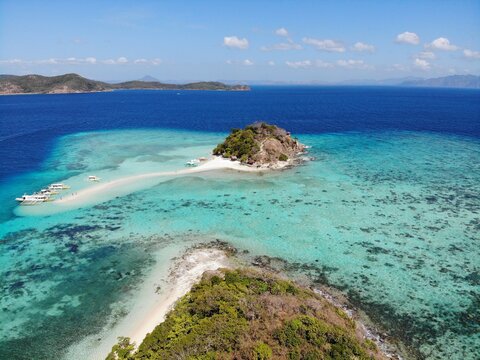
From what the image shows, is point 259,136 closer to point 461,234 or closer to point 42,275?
point 461,234

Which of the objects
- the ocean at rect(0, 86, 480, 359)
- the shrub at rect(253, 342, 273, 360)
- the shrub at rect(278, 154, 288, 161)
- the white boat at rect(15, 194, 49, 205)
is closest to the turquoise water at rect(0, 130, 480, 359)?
the ocean at rect(0, 86, 480, 359)

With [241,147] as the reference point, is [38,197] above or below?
below

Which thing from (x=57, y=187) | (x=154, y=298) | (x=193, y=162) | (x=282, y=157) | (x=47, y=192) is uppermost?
(x=282, y=157)

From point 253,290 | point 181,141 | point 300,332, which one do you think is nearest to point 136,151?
point 181,141

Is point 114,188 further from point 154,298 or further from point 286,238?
point 286,238

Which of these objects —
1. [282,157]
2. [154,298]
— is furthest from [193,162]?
[154,298]

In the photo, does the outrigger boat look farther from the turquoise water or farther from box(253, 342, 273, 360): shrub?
box(253, 342, 273, 360): shrub
